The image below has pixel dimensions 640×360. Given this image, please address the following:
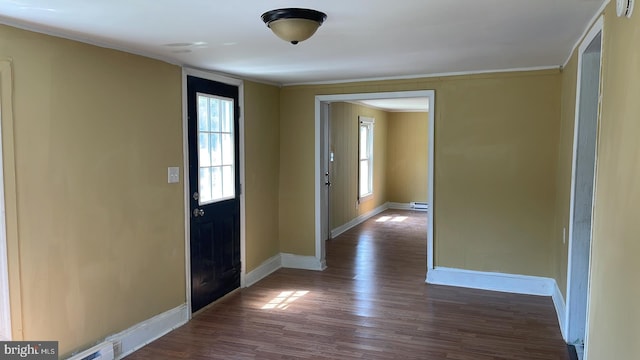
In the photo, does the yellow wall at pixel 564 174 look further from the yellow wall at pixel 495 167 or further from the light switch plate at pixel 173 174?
the light switch plate at pixel 173 174

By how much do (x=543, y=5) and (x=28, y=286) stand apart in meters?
3.15

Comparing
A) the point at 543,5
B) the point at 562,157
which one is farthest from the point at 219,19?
the point at 562,157

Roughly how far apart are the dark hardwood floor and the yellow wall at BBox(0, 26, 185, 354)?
21.0 inches

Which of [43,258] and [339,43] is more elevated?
[339,43]

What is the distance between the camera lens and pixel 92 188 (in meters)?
3.04

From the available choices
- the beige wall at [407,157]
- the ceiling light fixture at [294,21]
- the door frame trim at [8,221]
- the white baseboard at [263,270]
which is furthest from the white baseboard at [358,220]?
the ceiling light fixture at [294,21]

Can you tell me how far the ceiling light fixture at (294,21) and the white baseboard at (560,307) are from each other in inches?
111

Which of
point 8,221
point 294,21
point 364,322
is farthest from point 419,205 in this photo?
point 8,221

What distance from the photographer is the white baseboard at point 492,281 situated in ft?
14.8

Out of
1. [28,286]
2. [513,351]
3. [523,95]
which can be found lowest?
[513,351]

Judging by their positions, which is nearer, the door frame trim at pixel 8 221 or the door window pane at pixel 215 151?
the door frame trim at pixel 8 221

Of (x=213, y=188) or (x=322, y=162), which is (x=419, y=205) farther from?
(x=213, y=188)

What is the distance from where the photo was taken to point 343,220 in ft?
25.0

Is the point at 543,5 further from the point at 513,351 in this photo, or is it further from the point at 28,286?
the point at 28,286
